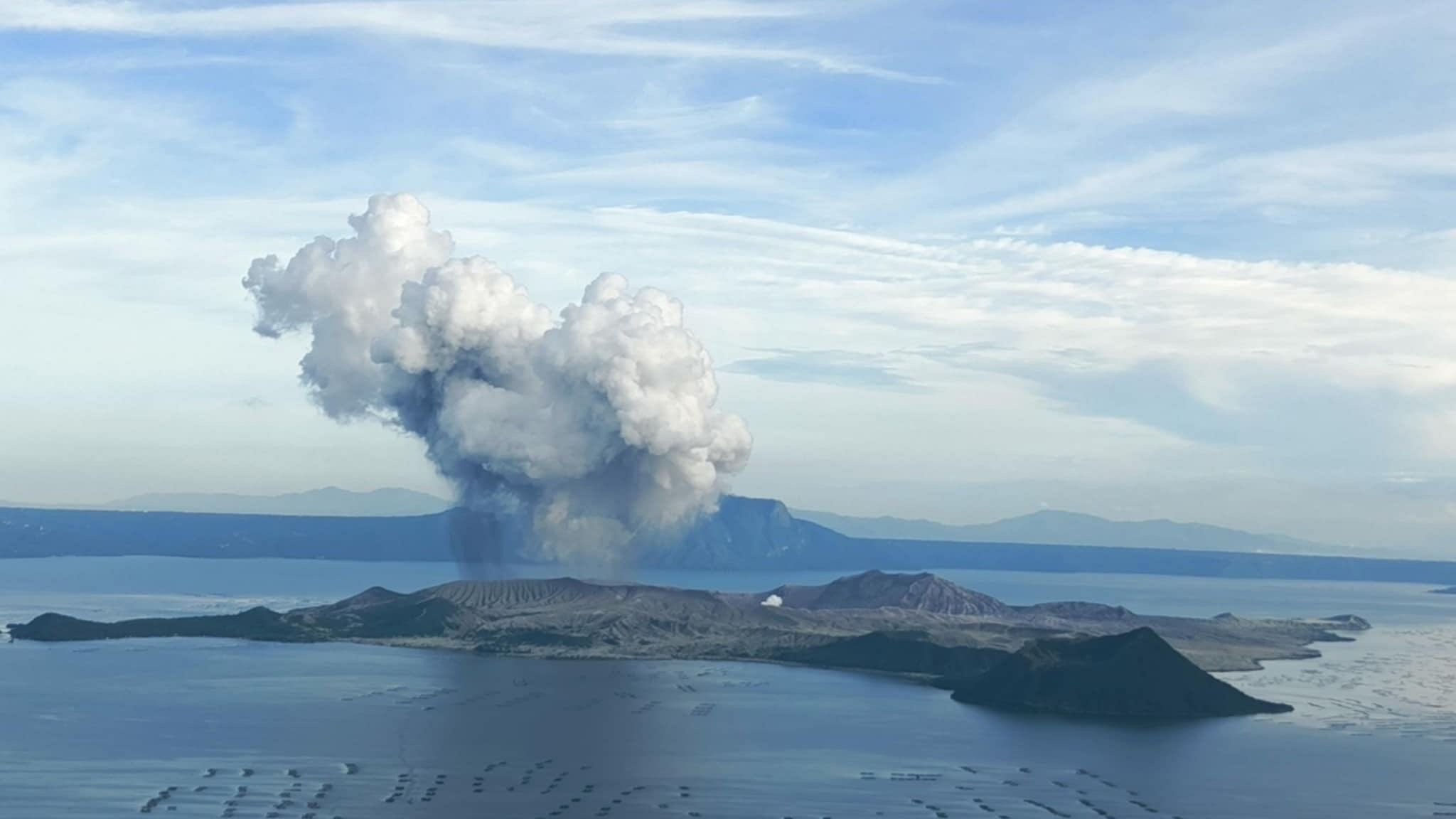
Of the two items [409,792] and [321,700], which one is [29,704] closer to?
[321,700]

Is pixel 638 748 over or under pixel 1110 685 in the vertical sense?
under

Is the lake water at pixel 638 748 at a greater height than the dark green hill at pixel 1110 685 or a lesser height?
lesser

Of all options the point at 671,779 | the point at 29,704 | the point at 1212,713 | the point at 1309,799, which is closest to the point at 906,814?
the point at 671,779

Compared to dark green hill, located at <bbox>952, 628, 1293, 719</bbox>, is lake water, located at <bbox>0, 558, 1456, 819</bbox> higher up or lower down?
lower down

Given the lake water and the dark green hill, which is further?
the dark green hill

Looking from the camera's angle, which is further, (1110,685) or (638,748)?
(1110,685)
